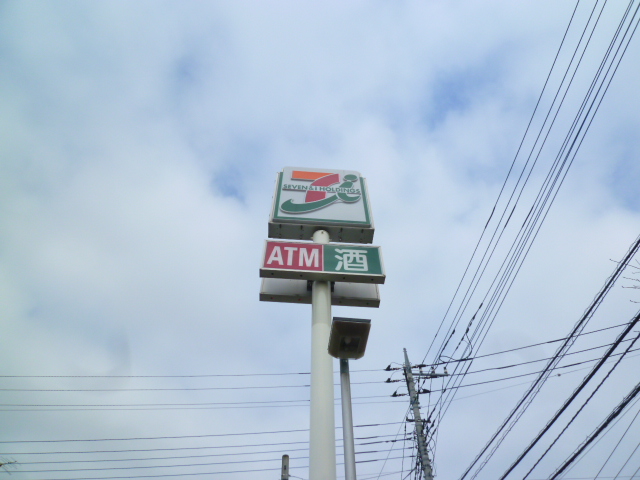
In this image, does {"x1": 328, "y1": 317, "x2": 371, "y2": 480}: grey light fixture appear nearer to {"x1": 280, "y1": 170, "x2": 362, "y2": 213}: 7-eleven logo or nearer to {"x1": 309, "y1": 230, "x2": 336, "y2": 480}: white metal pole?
{"x1": 309, "y1": 230, "x2": 336, "y2": 480}: white metal pole

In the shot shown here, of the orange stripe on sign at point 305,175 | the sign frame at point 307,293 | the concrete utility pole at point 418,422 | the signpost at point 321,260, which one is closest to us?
the signpost at point 321,260

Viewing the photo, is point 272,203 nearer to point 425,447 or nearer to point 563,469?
point 563,469

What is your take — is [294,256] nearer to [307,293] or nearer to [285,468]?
[307,293]

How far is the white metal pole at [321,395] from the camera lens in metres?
6.01

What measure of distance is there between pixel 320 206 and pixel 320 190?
0.55 metres

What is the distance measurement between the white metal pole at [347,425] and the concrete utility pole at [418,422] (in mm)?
8960

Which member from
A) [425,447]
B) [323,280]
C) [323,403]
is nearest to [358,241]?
[323,280]

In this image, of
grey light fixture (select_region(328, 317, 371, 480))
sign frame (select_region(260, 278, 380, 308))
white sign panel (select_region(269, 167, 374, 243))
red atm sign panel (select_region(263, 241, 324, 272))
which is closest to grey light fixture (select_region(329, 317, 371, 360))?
grey light fixture (select_region(328, 317, 371, 480))

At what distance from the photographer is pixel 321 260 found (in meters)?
8.09

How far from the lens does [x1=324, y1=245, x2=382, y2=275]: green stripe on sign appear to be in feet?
26.4

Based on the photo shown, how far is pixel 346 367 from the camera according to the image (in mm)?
4805

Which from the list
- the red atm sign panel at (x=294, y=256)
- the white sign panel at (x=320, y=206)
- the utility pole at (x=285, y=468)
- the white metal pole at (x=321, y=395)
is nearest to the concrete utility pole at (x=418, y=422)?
the utility pole at (x=285, y=468)

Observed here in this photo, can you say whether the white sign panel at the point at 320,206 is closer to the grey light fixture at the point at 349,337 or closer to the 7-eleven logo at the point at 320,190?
the 7-eleven logo at the point at 320,190

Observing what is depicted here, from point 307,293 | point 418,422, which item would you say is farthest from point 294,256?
point 418,422
